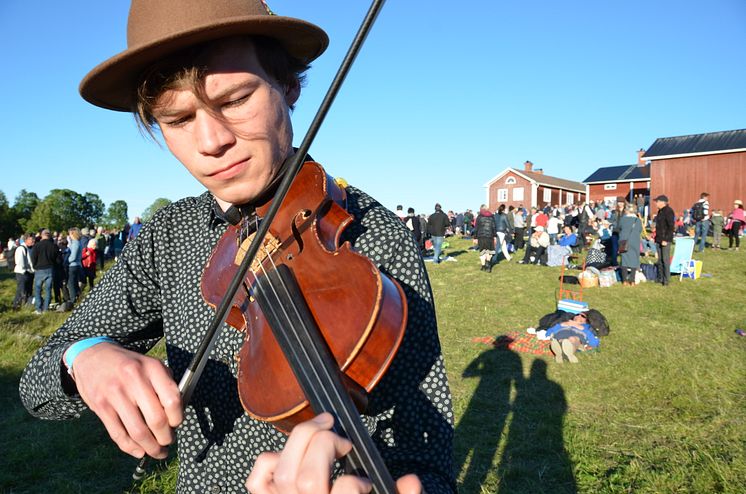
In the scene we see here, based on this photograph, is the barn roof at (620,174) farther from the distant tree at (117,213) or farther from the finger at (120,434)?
the distant tree at (117,213)

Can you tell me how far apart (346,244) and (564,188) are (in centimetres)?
5537

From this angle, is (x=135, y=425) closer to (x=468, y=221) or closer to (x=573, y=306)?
(x=573, y=306)

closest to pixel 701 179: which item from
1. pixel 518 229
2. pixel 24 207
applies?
pixel 518 229

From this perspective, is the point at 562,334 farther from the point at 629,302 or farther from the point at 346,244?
the point at 346,244

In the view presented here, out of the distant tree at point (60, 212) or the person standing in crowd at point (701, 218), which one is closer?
the person standing in crowd at point (701, 218)

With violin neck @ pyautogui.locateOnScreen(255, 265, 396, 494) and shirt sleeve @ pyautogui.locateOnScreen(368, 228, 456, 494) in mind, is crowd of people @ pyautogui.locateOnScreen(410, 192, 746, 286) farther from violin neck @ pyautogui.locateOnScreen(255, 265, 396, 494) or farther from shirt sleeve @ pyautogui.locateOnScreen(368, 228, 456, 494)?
violin neck @ pyautogui.locateOnScreen(255, 265, 396, 494)

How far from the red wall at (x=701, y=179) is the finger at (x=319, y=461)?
38796 mm

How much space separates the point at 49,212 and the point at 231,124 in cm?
6985

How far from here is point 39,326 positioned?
410 inches

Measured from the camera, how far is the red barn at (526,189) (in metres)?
47.2

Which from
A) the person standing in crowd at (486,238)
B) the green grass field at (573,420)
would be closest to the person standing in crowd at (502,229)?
the person standing in crowd at (486,238)

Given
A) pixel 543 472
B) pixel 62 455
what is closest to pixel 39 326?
pixel 62 455

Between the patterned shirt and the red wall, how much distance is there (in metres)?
38.3

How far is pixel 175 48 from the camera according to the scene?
108cm
